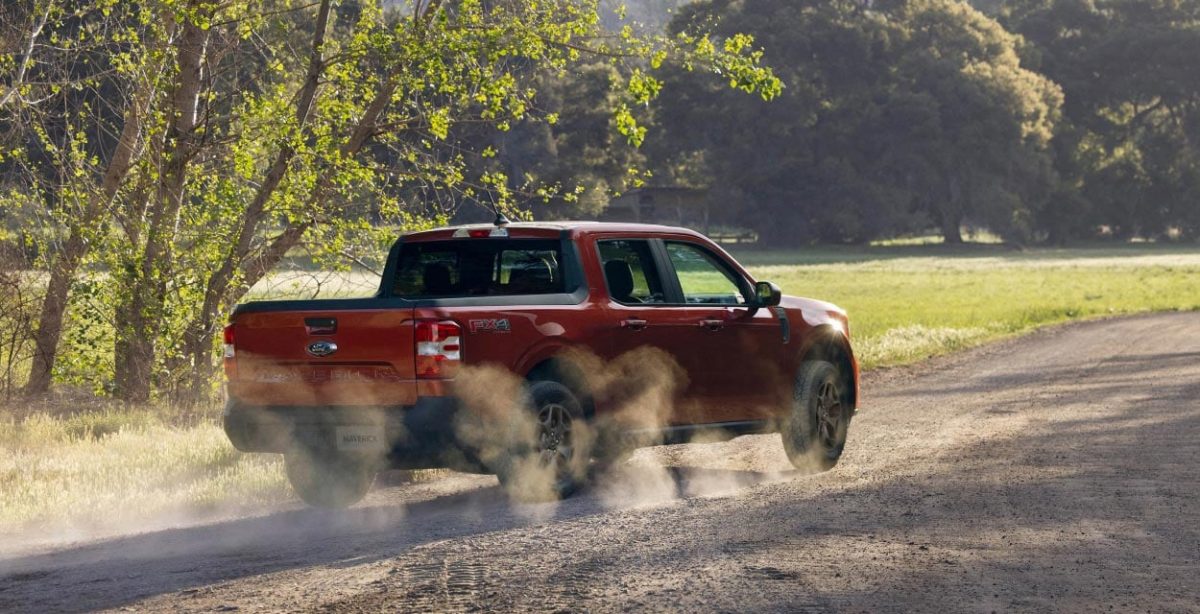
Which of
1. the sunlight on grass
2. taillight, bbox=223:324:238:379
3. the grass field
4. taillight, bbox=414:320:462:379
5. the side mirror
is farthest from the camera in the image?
the side mirror

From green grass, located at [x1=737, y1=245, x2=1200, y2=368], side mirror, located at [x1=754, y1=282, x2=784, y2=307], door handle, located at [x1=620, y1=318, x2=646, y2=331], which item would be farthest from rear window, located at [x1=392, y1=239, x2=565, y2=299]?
green grass, located at [x1=737, y1=245, x2=1200, y2=368]

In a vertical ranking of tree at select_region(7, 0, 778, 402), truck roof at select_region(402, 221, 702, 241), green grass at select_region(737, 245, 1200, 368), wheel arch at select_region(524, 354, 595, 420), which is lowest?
green grass at select_region(737, 245, 1200, 368)

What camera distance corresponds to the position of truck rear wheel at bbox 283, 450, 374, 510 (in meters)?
9.94

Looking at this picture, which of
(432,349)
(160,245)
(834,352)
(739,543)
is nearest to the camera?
(739,543)

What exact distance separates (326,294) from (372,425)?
40.5ft

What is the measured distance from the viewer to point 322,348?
362 inches

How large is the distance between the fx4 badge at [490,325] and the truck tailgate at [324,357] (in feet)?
1.22

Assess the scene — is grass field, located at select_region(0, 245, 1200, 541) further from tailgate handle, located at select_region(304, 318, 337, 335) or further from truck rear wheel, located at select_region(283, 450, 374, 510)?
tailgate handle, located at select_region(304, 318, 337, 335)

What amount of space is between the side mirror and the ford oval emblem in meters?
3.14

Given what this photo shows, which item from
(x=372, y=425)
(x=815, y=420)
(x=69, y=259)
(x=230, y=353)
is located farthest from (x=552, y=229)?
(x=69, y=259)

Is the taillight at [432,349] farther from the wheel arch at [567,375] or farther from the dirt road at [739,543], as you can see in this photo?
the dirt road at [739,543]

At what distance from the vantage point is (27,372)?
18.0 m

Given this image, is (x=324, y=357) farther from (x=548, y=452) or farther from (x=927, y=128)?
(x=927, y=128)

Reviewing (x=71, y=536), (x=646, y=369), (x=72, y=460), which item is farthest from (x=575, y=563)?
(x=72, y=460)
